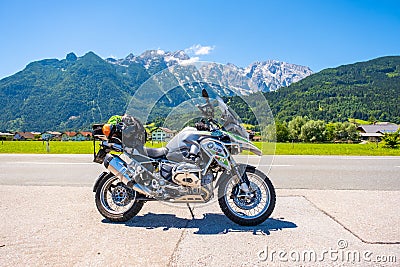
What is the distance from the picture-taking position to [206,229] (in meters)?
4.46

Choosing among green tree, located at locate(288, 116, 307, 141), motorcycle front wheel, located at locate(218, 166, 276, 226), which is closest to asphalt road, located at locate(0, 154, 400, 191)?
motorcycle front wheel, located at locate(218, 166, 276, 226)

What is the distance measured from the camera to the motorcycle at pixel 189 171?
4.55 meters

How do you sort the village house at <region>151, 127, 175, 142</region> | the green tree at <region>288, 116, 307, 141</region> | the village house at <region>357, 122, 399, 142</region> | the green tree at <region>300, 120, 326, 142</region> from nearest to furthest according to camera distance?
the village house at <region>151, 127, 175, 142</region> < the green tree at <region>288, 116, 307, 141</region> < the green tree at <region>300, 120, 326, 142</region> < the village house at <region>357, 122, 399, 142</region>

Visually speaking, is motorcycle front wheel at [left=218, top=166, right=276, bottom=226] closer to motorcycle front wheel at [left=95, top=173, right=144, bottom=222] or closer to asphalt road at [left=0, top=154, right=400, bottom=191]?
motorcycle front wheel at [left=95, top=173, right=144, bottom=222]

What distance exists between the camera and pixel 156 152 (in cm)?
480

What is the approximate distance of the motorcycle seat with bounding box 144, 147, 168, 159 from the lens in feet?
15.6

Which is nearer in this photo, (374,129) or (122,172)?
(122,172)

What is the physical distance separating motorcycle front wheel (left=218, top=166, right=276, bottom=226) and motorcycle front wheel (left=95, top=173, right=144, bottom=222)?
120 cm

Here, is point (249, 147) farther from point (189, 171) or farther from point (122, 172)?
point (122, 172)

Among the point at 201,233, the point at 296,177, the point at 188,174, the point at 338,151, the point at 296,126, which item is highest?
the point at 188,174

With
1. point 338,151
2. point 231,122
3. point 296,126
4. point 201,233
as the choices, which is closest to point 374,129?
point 296,126

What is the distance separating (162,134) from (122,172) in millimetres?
815

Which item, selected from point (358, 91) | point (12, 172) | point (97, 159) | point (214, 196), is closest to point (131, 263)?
point (214, 196)

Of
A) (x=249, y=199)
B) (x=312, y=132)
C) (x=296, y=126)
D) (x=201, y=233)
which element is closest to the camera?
(x=201, y=233)
